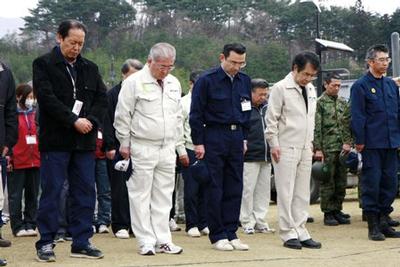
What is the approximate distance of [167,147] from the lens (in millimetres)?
8188

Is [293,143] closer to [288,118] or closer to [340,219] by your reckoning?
[288,118]

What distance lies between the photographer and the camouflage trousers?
1103cm

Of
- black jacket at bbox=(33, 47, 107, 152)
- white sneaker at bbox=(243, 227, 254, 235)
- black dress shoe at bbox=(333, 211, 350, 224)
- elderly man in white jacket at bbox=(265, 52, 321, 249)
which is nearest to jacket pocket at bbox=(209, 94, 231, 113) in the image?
elderly man in white jacket at bbox=(265, 52, 321, 249)

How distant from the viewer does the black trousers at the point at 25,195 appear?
32.3 feet

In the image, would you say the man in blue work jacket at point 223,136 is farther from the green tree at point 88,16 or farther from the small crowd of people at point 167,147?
the green tree at point 88,16

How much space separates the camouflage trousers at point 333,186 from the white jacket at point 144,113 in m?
3.50

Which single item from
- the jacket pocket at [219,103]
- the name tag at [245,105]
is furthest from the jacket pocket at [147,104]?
the name tag at [245,105]

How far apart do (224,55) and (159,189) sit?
1447 millimetres

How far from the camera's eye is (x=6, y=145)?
824 cm

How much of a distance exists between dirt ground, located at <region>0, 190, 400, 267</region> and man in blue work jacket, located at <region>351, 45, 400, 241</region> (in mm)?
349

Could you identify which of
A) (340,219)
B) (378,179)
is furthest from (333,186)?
(378,179)

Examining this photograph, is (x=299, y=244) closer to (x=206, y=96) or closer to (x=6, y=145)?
(x=206, y=96)

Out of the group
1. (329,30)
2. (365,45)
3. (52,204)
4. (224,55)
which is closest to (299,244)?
(224,55)

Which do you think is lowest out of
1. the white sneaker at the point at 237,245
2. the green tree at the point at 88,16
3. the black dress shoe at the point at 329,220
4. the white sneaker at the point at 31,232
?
the black dress shoe at the point at 329,220
